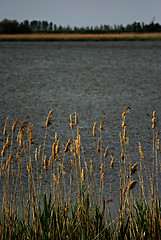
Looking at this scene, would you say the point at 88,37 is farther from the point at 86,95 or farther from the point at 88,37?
the point at 86,95

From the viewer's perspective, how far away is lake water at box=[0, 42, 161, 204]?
5.26m

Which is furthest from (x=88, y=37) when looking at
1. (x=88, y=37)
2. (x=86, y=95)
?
(x=86, y=95)

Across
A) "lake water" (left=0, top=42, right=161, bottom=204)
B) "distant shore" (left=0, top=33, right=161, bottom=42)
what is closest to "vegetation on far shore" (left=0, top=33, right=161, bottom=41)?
"distant shore" (left=0, top=33, right=161, bottom=42)

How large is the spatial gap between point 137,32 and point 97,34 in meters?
3.25

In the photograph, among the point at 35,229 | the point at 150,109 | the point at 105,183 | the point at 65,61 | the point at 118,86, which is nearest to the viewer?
the point at 35,229

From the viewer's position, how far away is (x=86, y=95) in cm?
830

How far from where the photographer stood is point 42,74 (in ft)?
40.2

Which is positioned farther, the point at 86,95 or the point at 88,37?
the point at 88,37

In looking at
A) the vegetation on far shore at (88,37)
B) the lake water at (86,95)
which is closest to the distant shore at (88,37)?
the vegetation on far shore at (88,37)

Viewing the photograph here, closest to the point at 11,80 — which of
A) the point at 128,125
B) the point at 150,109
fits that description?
the point at 150,109

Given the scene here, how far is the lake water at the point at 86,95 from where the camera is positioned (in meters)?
5.26

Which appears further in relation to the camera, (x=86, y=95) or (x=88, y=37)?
(x=88, y=37)

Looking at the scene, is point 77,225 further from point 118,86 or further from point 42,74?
point 42,74

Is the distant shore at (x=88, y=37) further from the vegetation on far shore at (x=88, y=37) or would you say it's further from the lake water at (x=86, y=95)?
the lake water at (x=86, y=95)
